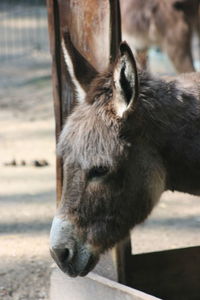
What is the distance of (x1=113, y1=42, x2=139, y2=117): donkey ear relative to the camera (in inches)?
124

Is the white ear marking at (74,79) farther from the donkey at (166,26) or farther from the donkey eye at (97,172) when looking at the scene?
the donkey at (166,26)

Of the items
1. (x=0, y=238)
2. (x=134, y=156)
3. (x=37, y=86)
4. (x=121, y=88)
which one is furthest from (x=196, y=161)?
(x=37, y=86)

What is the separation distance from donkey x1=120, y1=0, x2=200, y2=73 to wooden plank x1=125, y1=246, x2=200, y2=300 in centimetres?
427

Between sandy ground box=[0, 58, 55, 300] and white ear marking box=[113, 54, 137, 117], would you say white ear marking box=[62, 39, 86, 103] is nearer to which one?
white ear marking box=[113, 54, 137, 117]

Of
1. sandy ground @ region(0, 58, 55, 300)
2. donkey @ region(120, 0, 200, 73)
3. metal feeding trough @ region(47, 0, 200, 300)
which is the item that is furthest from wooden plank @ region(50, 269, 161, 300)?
donkey @ region(120, 0, 200, 73)

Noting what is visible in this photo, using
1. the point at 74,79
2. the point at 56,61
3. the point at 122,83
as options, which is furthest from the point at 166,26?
the point at 122,83

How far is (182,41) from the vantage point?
8375mm

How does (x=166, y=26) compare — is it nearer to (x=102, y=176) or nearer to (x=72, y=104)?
(x=72, y=104)

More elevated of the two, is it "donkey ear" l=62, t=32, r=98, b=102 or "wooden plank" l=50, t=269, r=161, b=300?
"donkey ear" l=62, t=32, r=98, b=102

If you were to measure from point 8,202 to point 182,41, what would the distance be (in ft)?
10.8

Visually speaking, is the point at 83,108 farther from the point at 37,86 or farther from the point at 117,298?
the point at 37,86

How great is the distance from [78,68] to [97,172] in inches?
25.2

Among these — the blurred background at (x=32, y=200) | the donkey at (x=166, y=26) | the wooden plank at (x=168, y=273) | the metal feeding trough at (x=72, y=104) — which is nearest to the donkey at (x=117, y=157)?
the metal feeding trough at (x=72, y=104)

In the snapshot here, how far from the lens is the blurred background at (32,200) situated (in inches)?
192
